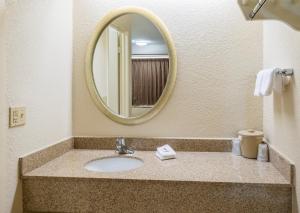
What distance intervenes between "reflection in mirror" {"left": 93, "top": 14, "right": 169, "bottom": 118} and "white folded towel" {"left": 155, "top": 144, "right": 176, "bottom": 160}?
312 millimetres

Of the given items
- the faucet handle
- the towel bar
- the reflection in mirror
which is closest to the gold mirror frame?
the reflection in mirror

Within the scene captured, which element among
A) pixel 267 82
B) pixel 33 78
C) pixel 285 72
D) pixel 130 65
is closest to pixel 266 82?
pixel 267 82

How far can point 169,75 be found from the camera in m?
1.90

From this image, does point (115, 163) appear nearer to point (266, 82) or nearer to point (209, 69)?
point (209, 69)

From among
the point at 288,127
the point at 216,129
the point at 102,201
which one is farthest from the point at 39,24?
the point at 288,127

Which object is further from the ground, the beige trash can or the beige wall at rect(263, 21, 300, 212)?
the beige wall at rect(263, 21, 300, 212)

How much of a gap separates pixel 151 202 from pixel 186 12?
130cm

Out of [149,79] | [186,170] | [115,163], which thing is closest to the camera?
[186,170]

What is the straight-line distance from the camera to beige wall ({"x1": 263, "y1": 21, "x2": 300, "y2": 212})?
1.24 m

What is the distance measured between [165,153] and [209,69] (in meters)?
0.67

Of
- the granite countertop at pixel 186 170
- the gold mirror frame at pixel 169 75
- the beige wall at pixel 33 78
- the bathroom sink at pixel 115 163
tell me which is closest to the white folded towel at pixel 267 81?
the granite countertop at pixel 186 170

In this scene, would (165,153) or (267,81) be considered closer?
(267,81)

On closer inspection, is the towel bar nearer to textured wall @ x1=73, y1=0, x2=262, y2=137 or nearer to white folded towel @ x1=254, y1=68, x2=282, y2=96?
white folded towel @ x1=254, y1=68, x2=282, y2=96

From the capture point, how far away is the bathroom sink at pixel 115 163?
1.75 meters
